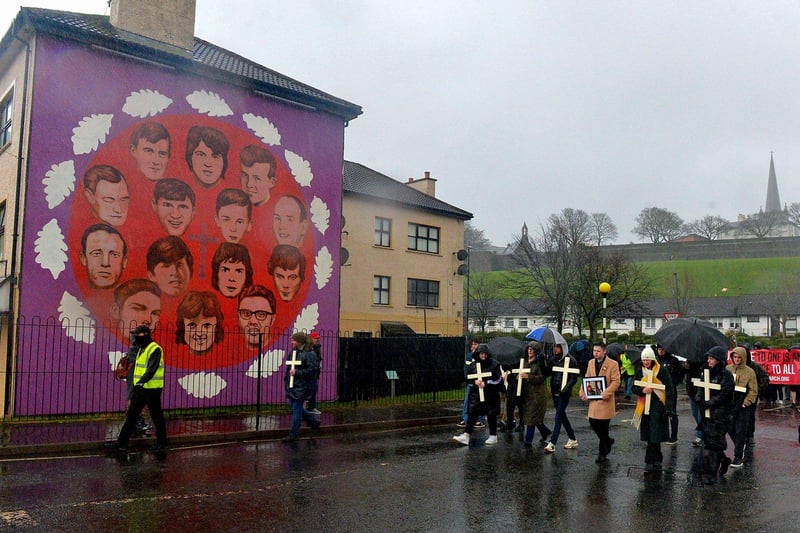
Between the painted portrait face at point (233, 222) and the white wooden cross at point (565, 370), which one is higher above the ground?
the painted portrait face at point (233, 222)

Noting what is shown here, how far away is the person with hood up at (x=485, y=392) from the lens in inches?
484

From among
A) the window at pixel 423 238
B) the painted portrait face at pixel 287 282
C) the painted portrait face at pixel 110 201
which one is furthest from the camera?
the window at pixel 423 238

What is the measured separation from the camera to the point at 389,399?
2064cm

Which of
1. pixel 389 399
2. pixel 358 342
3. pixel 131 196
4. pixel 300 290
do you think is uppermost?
pixel 131 196

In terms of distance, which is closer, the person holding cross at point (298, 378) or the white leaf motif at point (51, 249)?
the person holding cross at point (298, 378)

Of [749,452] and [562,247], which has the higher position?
[562,247]

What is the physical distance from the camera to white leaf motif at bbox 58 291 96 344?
50.8ft

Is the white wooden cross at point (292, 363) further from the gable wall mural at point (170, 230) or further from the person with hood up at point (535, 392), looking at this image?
the person with hood up at point (535, 392)

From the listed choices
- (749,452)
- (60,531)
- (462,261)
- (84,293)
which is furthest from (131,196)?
(462,261)

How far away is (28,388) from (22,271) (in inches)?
101

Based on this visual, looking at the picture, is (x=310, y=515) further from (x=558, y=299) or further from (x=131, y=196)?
(x=558, y=299)

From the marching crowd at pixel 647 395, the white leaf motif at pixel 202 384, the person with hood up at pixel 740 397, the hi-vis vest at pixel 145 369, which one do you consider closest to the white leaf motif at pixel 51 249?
the white leaf motif at pixel 202 384

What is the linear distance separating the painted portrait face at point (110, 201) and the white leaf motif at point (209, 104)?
2.95 meters

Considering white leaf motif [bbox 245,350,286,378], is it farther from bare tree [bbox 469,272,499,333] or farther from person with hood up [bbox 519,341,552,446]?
bare tree [bbox 469,272,499,333]
